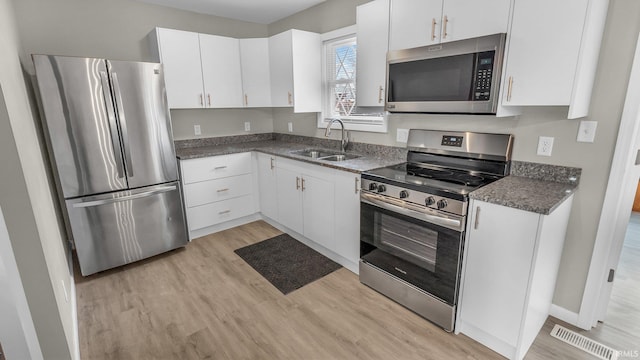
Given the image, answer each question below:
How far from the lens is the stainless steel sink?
308cm

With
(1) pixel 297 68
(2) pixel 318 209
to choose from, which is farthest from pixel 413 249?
(1) pixel 297 68

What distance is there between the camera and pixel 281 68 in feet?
11.0

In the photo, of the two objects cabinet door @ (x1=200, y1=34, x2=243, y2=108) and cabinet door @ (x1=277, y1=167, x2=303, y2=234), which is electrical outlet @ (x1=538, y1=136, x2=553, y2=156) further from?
cabinet door @ (x1=200, y1=34, x2=243, y2=108)

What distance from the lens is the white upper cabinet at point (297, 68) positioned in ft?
10.5

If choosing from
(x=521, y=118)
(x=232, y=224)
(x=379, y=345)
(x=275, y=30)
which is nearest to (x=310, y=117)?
(x=275, y=30)

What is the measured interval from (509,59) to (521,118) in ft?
1.49

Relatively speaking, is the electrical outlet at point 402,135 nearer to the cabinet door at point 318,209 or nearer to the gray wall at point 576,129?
the gray wall at point 576,129

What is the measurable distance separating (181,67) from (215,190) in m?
1.30

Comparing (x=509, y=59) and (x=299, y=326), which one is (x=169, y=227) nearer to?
(x=299, y=326)

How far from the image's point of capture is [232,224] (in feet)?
Answer: 11.8

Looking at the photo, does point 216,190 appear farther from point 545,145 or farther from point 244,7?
point 545,145

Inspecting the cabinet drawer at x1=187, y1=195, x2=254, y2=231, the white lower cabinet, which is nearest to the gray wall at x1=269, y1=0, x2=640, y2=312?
the white lower cabinet

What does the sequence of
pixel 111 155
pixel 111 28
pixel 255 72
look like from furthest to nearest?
1. pixel 255 72
2. pixel 111 28
3. pixel 111 155

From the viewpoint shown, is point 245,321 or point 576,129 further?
point 245,321
